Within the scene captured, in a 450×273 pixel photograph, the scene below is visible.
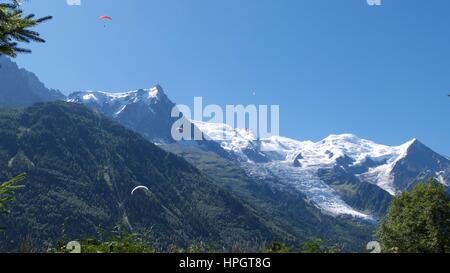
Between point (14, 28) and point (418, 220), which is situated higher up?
point (14, 28)

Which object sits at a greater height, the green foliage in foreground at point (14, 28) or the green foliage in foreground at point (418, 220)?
the green foliage in foreground at point (14, 28)

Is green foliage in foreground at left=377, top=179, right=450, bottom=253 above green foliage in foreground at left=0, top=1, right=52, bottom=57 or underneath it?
underneath

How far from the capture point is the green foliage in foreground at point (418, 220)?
224 feet

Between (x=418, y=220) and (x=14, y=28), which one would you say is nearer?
(x=14, y=28)

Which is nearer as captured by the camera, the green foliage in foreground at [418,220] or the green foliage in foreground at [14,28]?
the green foliage in foreground at [14,28]

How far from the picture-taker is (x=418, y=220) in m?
74.0

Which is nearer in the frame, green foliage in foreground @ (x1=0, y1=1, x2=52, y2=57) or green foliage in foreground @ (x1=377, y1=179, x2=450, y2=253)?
green foliage in foreground @ (x1=0, y1=1, x2=52, y2=57)

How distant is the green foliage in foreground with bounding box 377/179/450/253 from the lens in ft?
224

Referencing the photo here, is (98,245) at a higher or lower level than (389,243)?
higher
